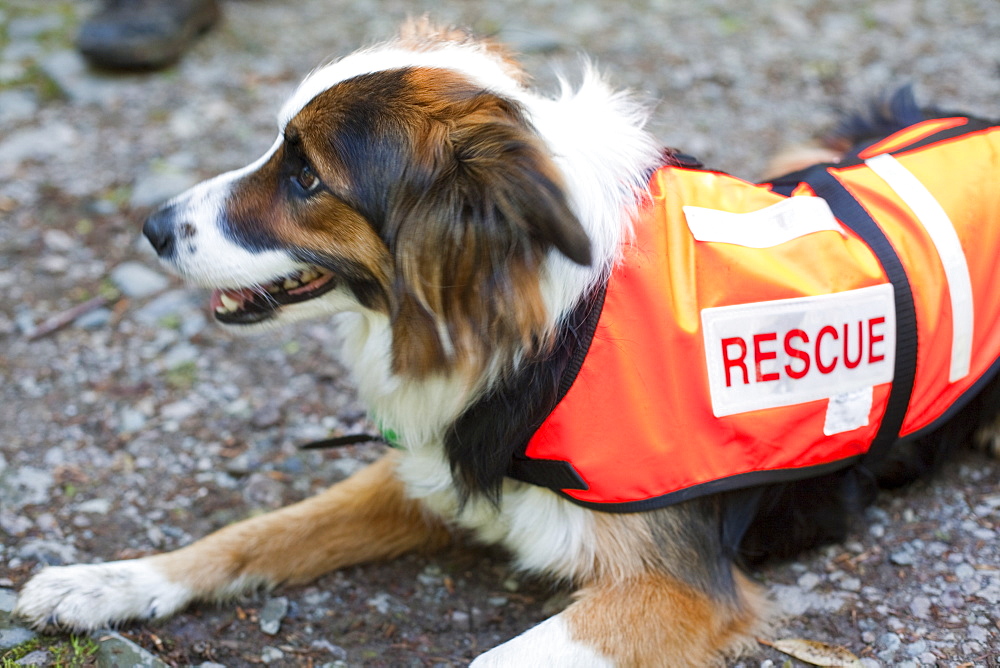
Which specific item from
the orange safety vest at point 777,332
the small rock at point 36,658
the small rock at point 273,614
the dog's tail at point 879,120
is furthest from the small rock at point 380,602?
the dog's tail at point 879,120

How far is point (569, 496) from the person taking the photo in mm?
2490

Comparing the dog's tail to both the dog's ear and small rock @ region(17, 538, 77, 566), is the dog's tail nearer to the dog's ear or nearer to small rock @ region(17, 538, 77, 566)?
the dog's ear

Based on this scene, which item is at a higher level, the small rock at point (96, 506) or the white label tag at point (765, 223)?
the white label tag at point (765, 223)

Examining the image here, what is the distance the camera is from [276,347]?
404 centimetres

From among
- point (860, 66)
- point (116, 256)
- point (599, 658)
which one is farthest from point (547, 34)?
point (599, 658)

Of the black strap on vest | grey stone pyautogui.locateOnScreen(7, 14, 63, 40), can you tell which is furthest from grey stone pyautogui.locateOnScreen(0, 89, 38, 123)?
the black strap on vest

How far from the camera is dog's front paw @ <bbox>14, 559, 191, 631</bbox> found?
2627 mm

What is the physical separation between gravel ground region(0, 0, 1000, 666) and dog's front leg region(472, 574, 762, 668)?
0.71 ft

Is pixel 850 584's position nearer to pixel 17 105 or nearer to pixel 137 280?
pixel 137 280

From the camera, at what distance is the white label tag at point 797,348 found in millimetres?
2453

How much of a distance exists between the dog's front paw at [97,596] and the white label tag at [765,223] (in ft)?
6.22

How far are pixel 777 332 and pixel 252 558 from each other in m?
1.75

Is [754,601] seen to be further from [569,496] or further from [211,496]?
Answer: [211,496]

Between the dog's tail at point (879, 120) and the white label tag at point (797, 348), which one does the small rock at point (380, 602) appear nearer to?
the white label tag at point (797, 348)
